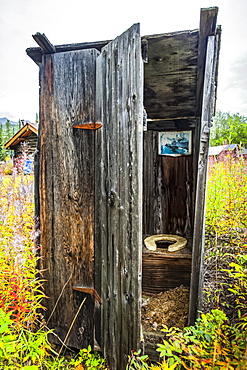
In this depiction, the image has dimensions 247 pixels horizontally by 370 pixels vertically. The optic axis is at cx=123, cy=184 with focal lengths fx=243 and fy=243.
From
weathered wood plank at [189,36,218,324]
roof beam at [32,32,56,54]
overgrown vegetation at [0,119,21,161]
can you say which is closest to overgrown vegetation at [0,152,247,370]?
weathered wood plank at [189,36,218,324]

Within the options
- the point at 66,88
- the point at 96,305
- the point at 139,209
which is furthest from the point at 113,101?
the point at 96,305

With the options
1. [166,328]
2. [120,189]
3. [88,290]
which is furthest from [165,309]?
[120,189]

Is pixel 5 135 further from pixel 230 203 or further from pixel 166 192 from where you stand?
pixel 230 203

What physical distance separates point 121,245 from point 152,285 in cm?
175

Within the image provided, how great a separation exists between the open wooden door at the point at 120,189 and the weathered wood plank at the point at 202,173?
0.79 m

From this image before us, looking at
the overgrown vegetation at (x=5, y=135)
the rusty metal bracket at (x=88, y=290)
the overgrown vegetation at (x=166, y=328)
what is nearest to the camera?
the overgrown vegetation at (x=166, y=328)

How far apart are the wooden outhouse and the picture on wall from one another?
134 centimetres

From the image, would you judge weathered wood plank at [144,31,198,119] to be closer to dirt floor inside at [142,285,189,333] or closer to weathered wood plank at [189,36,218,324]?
weathered wood plank at [189,36,218,324]

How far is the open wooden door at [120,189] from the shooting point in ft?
5.99

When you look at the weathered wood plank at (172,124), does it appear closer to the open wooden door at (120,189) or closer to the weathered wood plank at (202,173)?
the weathered wood plank at (202,173)

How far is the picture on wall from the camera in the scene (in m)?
4.23

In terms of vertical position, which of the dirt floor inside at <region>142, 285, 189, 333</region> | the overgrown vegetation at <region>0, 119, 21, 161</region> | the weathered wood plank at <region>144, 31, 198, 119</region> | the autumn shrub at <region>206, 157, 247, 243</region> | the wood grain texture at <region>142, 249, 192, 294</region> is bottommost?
the dirt floor inside at <region>142, 285, 189, 333</region>

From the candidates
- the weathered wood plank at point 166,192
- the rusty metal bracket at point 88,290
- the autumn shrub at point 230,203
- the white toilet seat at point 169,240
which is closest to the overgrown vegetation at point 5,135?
the weathered wood plank at point 166,192

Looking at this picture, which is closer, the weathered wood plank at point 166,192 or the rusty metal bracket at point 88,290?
the rusty metal bracket at point 88,290
